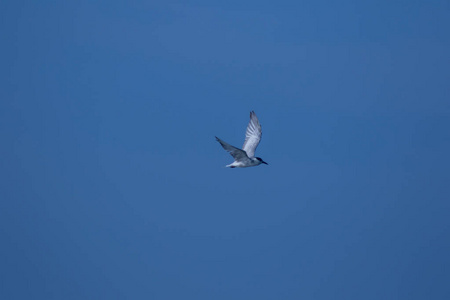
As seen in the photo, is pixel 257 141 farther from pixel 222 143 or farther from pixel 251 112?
pixel 222 143

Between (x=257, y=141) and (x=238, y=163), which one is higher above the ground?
(x=257, y=141)

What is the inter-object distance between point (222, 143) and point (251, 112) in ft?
15.1

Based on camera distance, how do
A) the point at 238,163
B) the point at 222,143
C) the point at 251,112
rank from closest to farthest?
the point at 222,143 < the point at 238,163 < the point at 251,112

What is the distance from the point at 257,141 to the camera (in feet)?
79.9

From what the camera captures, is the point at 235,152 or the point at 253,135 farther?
the point at 253,135

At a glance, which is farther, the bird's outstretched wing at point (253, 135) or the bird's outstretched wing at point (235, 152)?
the bird's outstretched wing at point (253, 135)

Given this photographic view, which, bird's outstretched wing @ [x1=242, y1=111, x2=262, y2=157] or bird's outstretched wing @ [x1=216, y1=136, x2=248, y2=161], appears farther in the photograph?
bird's outstretched wing @ [x1=242, y1=111, x2=262, y2=157]

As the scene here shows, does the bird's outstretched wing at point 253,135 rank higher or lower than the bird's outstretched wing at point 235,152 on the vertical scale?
higher

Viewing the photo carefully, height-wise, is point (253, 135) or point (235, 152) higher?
point (253, 135)

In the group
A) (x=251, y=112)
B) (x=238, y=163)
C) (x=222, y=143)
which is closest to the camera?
(x=222, y=143)

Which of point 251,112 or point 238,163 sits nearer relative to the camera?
point 238,163

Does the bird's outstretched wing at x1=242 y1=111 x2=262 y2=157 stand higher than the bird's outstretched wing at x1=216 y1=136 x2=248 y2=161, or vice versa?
the bird's outstretched wing at x1=242 y1=111 x2=262 y2=157

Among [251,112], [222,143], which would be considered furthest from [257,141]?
[222,143]

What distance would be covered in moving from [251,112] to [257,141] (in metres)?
1.16
